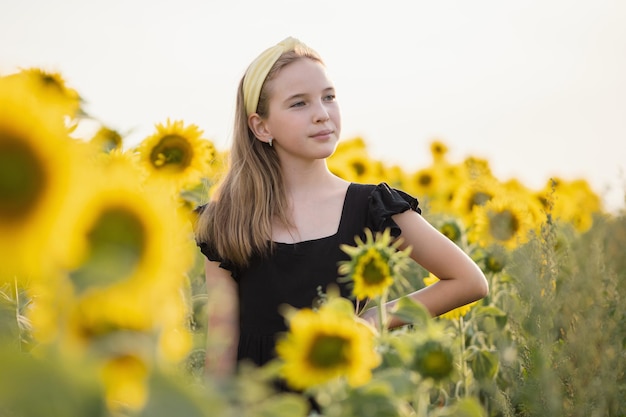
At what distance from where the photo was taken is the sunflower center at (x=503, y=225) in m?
3.10

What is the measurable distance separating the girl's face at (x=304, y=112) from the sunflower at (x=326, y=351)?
4.08 feet

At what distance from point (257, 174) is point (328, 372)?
4.84ft

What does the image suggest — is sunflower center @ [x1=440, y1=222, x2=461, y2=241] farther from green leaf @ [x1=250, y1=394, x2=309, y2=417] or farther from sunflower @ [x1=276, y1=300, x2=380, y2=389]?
green leaf @ [x1=250, y1=394, x2=309, y2=417]

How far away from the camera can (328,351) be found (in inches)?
33.5

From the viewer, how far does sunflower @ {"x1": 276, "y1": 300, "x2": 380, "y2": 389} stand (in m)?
0.84

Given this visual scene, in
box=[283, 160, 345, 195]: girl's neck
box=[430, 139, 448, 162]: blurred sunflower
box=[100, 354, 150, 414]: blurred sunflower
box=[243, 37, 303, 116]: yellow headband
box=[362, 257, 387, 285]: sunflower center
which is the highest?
box=[430, 139, 448, 162]: blurred sunflower

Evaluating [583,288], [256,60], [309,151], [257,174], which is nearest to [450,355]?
[583,288]

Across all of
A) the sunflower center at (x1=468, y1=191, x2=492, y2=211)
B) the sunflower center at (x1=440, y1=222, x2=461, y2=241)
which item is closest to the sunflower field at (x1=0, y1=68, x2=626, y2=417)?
the sunflower center at (x1=440, y1=222, x2=461, y2=241)

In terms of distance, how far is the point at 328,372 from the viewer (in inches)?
33.3

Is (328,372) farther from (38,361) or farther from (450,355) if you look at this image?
(38,361)

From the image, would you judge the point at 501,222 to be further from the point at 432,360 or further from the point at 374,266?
the point at 432,360

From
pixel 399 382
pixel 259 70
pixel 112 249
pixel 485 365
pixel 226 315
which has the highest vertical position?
pixel 259 70

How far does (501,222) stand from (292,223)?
4.30ft

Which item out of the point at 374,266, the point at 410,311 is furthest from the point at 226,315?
the point at 410,311
